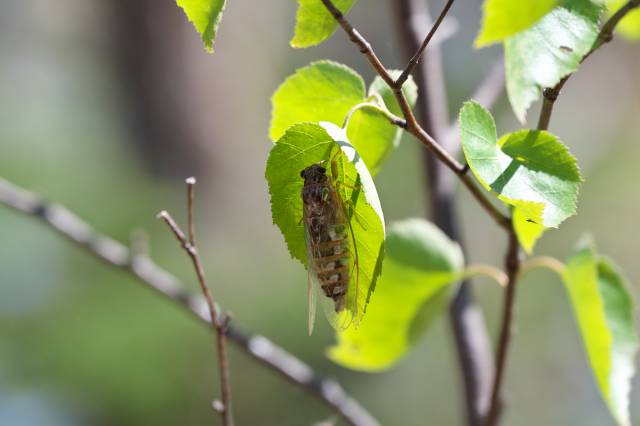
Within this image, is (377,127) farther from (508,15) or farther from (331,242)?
(508,15)

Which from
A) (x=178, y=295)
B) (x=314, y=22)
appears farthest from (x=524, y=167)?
(x=178, y=295)

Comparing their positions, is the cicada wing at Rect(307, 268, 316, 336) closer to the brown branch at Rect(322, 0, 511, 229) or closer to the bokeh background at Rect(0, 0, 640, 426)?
the brown branch at Rect(322, 0, 511, 229)

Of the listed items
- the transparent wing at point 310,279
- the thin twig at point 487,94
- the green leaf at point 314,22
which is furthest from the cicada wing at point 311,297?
the thin twig at point 487,94

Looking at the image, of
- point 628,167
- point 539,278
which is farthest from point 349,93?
point 628,167

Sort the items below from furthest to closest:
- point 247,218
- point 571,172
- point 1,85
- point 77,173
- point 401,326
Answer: point 1,85 < point 247,218 < point 77,173 < point 401,326 < point 571,172

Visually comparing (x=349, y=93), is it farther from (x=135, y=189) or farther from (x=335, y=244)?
(x=135, y=189)
